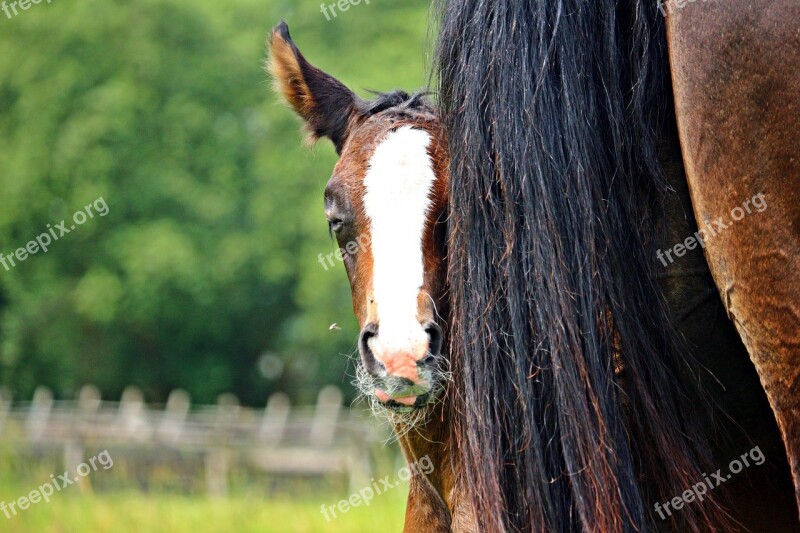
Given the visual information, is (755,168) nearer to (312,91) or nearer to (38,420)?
(312,91)

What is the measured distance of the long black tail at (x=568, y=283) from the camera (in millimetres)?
1983

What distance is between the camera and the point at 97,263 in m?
26.5

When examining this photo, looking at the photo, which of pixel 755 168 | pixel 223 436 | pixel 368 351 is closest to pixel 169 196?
pixel 223 436

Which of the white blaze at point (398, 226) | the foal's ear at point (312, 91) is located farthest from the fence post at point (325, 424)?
the white blaze at point (398, 226)

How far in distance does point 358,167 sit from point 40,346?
90.6 feet

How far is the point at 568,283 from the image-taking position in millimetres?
1999

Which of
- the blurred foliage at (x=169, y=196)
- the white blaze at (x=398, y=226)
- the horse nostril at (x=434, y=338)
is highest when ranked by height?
the blurred foliage at (x=169, y=196)

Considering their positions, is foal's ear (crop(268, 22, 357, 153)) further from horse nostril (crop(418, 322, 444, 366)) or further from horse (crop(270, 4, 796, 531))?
horse nostril (crop(418, 322, 444, 366))

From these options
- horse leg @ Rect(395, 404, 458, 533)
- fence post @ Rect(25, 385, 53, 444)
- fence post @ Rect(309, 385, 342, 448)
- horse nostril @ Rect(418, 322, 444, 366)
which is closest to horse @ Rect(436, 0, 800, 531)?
horse nostril @ Rect(418, 322, 444, 366)

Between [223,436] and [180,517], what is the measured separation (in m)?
5.81

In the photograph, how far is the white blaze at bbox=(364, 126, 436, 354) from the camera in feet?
7.55

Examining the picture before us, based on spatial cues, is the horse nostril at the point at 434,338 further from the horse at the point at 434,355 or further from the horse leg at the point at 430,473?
the horse leg at the point at 430,473

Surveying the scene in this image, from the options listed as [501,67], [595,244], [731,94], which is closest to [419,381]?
[595,244]

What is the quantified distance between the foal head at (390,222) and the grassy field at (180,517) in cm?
485
